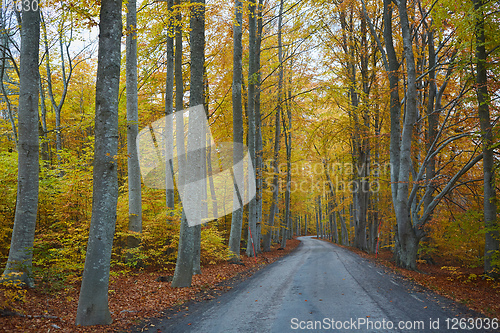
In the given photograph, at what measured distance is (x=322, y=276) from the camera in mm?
9234

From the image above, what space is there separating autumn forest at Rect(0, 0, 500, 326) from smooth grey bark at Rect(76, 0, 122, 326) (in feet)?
0.07

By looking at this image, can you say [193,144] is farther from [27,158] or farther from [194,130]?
[27,158]

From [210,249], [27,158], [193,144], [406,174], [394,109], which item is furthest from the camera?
[394,109]

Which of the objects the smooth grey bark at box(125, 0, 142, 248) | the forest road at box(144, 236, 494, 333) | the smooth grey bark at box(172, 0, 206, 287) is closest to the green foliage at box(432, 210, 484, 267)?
the forest road at box(144, 236, 494, 333)

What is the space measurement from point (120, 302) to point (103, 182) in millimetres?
3077

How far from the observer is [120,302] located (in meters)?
6.41

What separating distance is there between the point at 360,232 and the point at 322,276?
13305 millimetres

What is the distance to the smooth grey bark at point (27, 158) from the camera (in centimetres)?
611

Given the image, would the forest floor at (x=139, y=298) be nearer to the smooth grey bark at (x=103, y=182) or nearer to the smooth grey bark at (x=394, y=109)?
the smooth grey bark at (x=103, y=182)

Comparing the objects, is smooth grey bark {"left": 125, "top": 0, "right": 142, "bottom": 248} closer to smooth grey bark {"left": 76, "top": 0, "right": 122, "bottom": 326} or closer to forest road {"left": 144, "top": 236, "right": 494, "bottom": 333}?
forest road {"left": 144, "top": 236, "right": 494, "bottom": 333}

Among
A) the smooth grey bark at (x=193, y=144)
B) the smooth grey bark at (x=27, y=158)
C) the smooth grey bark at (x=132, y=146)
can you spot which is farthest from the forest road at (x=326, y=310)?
the smooth grey bark at (x=132, y=146)

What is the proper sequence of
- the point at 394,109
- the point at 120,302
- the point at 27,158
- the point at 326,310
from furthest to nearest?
the point at 394,109
the point at 120,302
the point at 27,158
the point at 326,310

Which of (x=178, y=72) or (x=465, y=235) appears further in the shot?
(x=465, y=235)

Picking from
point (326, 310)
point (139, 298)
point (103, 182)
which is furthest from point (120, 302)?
point (326, 310)
